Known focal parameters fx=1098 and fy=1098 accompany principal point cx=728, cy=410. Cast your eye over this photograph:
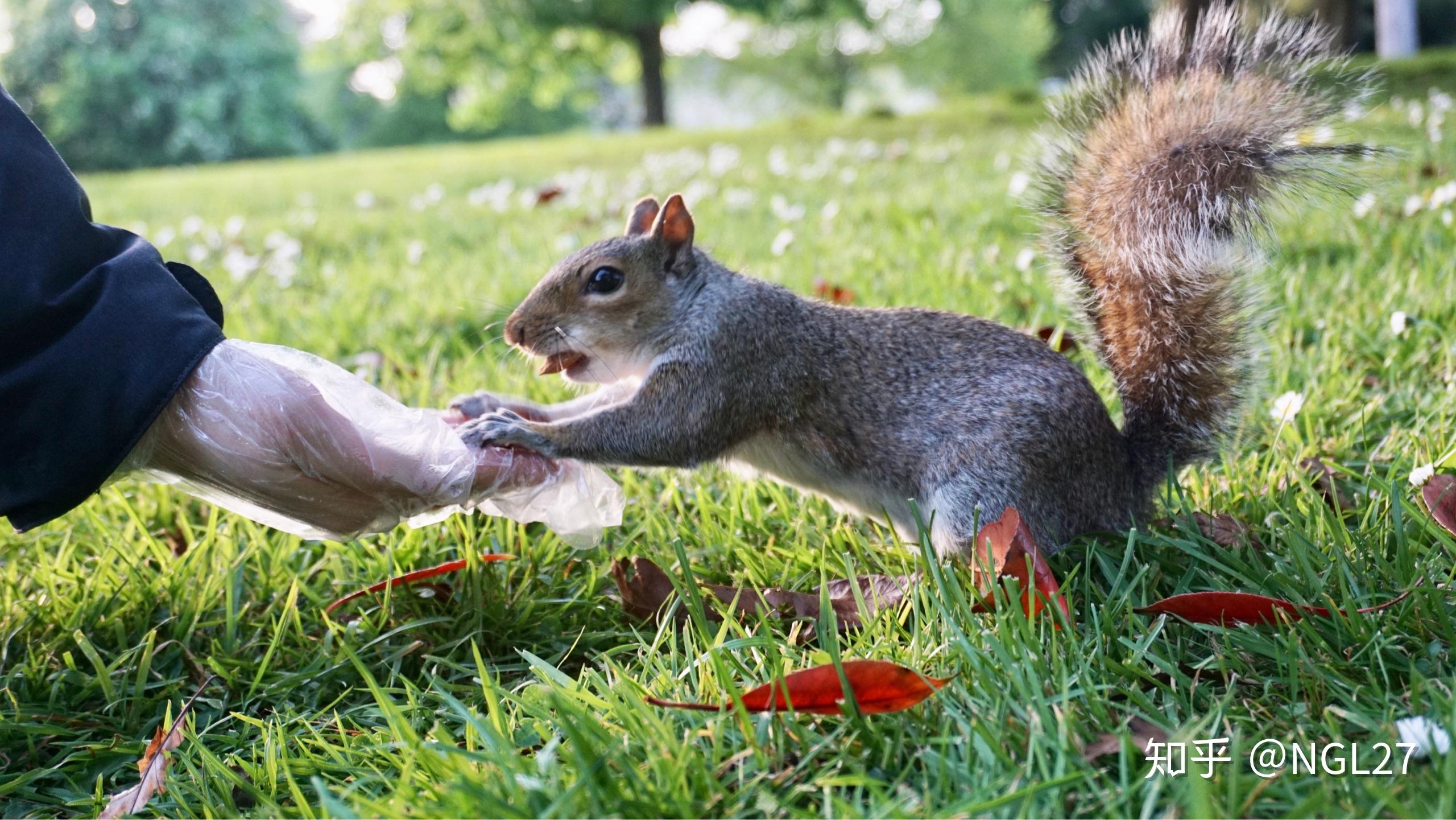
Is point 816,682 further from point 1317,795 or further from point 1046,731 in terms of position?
point 1317,795

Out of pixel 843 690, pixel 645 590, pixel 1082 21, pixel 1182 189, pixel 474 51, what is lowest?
pixel 474 51

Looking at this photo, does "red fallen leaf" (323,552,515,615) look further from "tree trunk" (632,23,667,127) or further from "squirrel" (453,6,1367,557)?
"tree trunk" (632,23,667,127)

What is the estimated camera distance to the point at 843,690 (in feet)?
3.55

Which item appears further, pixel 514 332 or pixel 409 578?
pixel 514 332

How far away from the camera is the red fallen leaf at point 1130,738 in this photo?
1017 millimetres

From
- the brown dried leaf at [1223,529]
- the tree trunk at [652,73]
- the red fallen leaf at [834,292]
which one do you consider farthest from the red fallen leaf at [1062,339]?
the tree trunk at [652,73]

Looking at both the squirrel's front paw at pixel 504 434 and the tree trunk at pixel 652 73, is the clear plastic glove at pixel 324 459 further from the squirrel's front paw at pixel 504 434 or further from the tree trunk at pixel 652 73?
the tree trunk at pixel 652 73

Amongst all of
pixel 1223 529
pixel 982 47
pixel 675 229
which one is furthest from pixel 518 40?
pixel 1223 529

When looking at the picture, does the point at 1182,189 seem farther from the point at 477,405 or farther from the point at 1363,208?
the point at 1363,208

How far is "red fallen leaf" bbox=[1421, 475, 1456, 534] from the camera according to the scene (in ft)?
4.55

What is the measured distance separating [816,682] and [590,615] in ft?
1.90

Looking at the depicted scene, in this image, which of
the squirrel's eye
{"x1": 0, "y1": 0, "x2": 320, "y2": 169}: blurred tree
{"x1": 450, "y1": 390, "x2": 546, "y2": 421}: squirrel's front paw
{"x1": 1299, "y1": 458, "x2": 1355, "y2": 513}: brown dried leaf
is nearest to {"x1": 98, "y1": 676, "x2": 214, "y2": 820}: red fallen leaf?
{"x1": 450, "y1": 390, "x2": 546, "y2": 421}: squirrel's front paw

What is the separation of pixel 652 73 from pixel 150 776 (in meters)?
16.9

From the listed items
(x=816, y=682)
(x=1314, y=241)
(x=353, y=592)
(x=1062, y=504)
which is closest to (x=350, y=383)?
(x=353, y=592)
